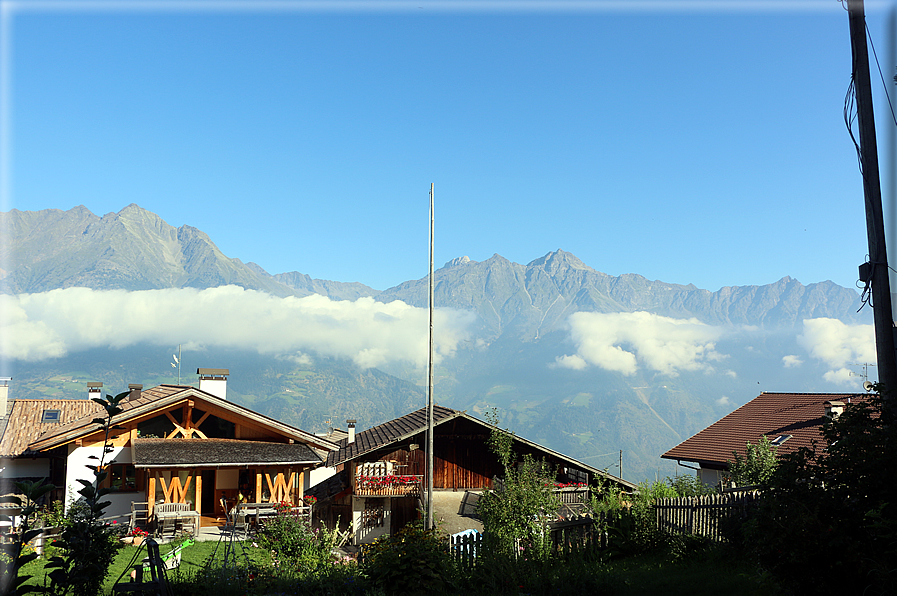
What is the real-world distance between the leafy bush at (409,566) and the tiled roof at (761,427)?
2250cm

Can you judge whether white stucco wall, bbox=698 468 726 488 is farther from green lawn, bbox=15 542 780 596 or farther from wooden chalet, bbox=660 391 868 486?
green lawn, bbox=15 542 780 596

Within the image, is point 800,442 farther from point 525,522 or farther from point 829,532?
point 829,532

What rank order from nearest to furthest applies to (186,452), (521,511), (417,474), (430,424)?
(521,511), (430,424), (186,452), (417,474)

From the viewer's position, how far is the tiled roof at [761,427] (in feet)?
101

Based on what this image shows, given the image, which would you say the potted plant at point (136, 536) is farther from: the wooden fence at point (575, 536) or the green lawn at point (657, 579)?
the wooden fence at point (575, 536)

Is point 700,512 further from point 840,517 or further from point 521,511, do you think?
point 840,517

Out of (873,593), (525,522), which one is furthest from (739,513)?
(873,593)

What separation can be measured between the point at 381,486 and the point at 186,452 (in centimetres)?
733

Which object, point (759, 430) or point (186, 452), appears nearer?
point (186, 452)

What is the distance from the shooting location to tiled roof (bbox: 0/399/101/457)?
29703 millimetres

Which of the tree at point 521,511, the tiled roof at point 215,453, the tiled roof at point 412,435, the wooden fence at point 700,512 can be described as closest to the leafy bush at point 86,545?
the tree at point 521,511

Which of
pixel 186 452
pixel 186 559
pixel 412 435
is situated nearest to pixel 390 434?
pixel 412 435

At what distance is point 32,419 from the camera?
3369cm

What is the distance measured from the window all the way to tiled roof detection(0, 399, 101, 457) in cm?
14
